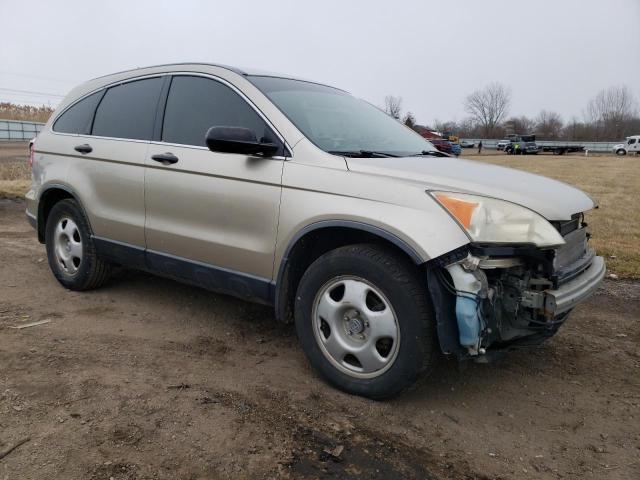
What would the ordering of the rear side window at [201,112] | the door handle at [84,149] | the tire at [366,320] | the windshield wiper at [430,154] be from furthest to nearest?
the door handle at [84,149] < the windshield wiper at [430,154] < the rear side window at [201,112] < the tire at [366,320]

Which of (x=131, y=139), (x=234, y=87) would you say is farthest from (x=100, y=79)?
(x=234, y=87)

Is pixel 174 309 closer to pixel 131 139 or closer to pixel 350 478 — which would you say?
pixel 131 139

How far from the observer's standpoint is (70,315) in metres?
4.03

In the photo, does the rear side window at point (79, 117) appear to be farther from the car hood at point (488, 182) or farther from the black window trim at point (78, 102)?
the car hood at point (488, 182)

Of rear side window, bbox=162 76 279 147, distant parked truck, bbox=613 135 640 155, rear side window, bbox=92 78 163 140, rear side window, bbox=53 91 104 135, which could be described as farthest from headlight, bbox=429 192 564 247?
distant parked truck, bbox=613 135 640 155

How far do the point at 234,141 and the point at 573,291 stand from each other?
1.98 metres

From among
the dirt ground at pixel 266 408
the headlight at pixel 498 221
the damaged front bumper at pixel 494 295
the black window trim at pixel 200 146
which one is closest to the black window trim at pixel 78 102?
the black window trim at pixel 200 146

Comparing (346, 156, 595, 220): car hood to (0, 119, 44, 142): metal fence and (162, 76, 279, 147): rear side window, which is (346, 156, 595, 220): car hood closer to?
(162, 76, 279, 147): rear side window

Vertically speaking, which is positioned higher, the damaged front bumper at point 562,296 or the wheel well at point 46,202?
the damaged front bumper at point 562,296

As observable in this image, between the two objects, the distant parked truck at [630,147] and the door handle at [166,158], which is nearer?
the door handle at [166,158]

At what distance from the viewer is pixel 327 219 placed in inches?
113

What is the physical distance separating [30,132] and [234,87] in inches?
1666

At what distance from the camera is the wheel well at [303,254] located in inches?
117

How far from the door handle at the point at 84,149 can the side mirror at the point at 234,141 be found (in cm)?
166
